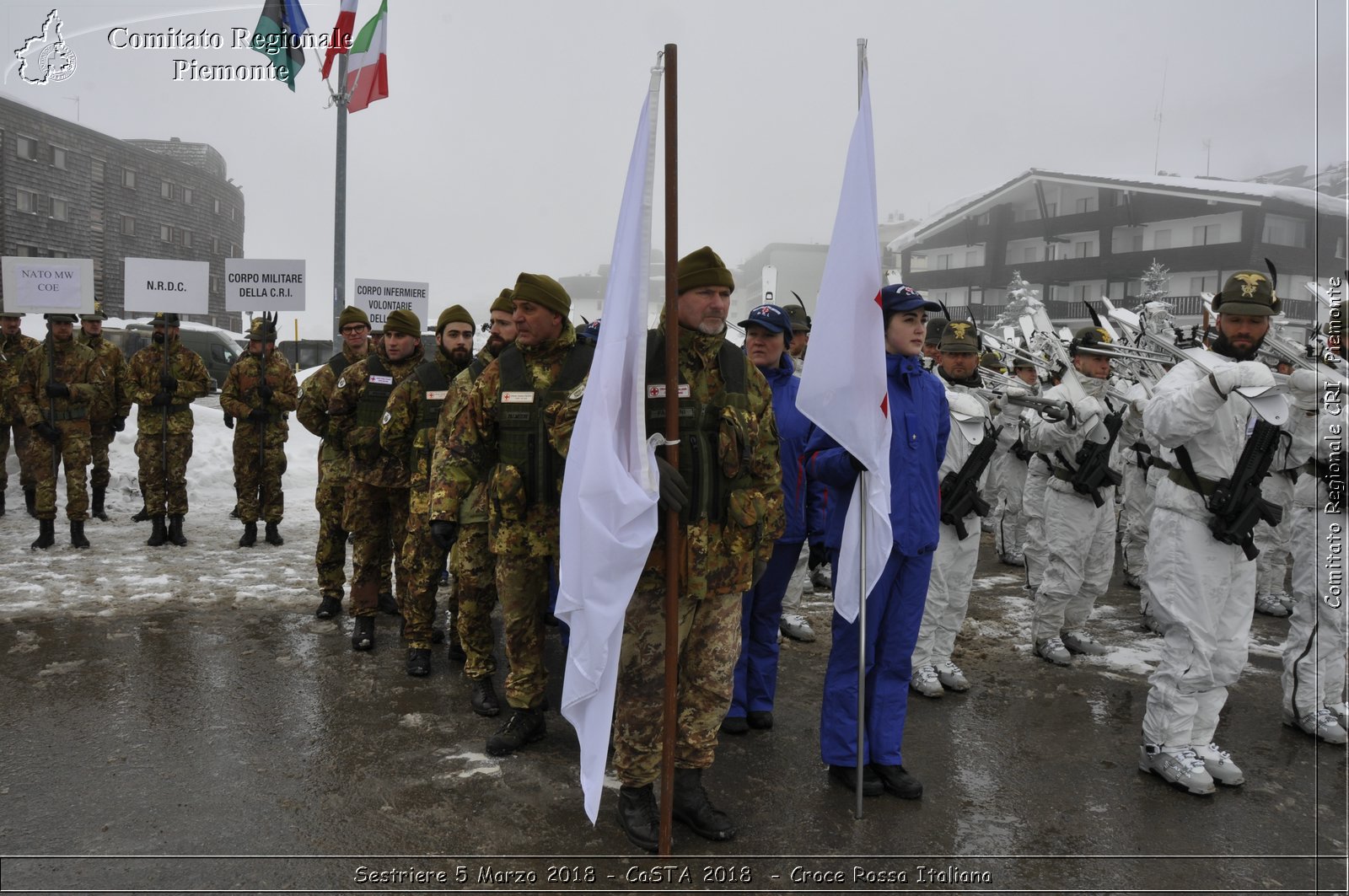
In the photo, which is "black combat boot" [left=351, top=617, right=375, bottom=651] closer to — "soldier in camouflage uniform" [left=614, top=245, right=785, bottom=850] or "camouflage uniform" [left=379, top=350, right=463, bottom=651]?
"camouflage uniform" [left=379, top=350, right=463, bottom=651]

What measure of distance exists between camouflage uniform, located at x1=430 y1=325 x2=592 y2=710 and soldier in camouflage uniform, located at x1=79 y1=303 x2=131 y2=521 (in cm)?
746

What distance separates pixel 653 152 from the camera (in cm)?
317

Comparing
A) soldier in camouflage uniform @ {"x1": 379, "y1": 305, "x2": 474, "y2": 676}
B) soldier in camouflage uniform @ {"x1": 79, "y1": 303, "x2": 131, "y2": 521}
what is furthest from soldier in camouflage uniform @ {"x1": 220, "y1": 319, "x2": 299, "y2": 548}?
soldier in camouflage uniform @ {"x1": 379, "y1": 305, "x2": 474, "y2": 676}

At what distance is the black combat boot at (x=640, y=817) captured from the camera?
336 centimetres

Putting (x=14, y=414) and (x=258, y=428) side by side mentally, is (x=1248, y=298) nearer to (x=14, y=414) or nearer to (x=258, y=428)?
(x=258, y=428)

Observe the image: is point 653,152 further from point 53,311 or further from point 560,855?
point 53,311

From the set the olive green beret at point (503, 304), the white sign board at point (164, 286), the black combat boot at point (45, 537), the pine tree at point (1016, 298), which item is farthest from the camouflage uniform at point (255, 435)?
the pine tree at point (1016, 298)

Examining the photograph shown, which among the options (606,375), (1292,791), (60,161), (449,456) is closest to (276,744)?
(449,456)

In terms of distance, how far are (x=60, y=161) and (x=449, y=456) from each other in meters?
42.1

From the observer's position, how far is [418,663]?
538 cm

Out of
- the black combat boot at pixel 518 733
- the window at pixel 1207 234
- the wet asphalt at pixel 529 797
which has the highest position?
the window at pixel 1207 234

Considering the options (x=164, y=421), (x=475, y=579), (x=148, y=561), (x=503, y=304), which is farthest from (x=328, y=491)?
(x=164, y=421)

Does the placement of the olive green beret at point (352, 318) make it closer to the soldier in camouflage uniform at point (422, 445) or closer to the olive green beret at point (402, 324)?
the olive green beret at point (402, 324)

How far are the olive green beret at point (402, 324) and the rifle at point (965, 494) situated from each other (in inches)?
150
